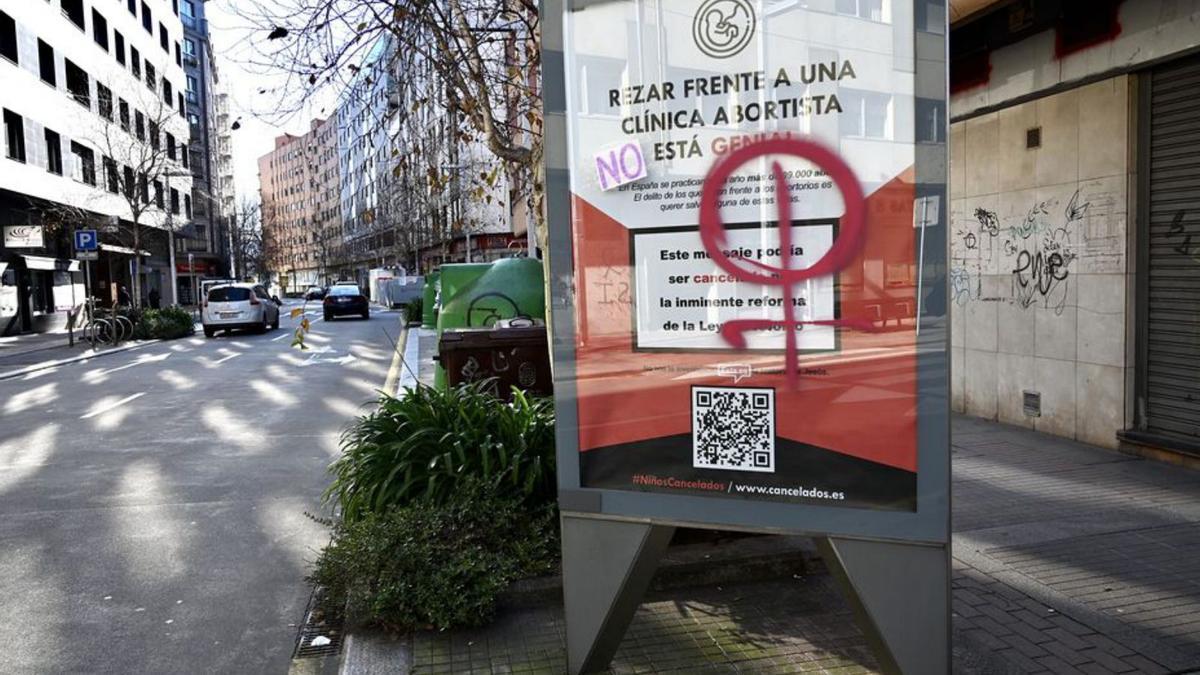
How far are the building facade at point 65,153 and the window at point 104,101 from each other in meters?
0.07

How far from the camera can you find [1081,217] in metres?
7.32

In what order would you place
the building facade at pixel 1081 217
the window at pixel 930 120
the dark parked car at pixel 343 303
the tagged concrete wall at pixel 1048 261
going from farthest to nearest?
the dark parked car at pixel 343 303 < the tagged concrete wall at pixel 1048 261 < the building facade at pixel 1081 217 < the window at pixel 930 120

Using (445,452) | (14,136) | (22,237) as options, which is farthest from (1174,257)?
(14,136)

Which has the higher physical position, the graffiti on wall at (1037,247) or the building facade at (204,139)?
the building facade at (204,139)

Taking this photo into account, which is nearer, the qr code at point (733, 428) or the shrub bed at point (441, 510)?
the qr code at point (733, 428)

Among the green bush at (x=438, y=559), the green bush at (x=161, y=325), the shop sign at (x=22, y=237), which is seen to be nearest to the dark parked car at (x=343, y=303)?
the green bush at (x=161, y=325)

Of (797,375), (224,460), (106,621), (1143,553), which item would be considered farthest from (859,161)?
(224,460)

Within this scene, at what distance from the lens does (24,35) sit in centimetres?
2831

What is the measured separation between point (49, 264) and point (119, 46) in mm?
16267

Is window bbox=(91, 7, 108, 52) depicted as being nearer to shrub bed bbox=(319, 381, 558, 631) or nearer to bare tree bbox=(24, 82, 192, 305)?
bare tree bbox=(24, 82, 192, 305)

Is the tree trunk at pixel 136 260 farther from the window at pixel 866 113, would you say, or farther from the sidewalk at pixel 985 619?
the window at pixel 866 113

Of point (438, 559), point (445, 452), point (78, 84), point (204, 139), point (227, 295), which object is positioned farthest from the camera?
point (204, 139)

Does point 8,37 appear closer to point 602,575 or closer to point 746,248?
point 602,575

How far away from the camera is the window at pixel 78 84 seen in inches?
1283
